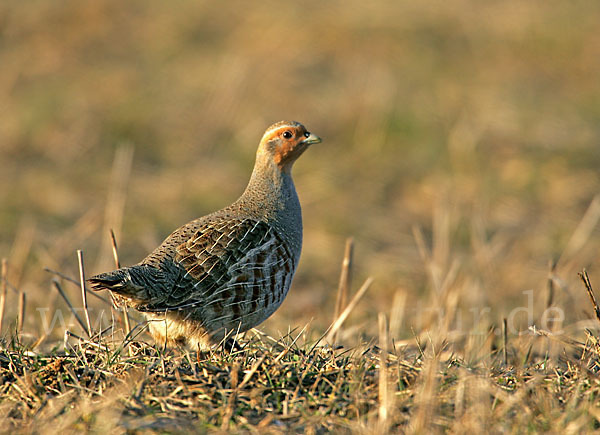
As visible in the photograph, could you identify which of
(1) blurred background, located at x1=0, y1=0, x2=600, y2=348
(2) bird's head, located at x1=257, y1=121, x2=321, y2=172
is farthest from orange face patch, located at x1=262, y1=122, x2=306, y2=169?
(1) blurred background, located at x1=0, y1=0, x2=600, y2=348

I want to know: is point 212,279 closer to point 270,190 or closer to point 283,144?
point 270,190

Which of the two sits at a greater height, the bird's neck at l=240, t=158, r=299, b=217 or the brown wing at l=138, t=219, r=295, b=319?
the bird's neck at l=240, t=158, r=299, b=217

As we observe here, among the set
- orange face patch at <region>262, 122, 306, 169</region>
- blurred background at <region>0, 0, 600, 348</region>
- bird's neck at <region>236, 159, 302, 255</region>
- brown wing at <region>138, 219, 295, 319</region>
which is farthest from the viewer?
blurred background at <region>0, 0, 600, 348</region>

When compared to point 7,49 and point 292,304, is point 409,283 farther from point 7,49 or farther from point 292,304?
point 7,49

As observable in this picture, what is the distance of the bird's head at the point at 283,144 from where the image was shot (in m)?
5.59

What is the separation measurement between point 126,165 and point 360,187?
3201 millimetres

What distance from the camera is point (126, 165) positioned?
11.0m

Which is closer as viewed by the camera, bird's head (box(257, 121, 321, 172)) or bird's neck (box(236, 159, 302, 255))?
bird's neck (box(236, 159, 302, 255))

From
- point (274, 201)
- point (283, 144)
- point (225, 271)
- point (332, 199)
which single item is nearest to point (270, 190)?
point (274, 201)

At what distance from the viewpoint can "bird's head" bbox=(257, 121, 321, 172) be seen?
18.4ft

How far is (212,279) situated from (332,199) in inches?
236

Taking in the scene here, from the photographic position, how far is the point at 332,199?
34.7 feet

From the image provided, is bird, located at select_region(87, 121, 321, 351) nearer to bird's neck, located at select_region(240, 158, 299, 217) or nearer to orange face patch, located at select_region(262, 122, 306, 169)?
bird's neck, located at select_region(240, 158, 299, 217)

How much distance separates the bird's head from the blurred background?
138 centimetres
